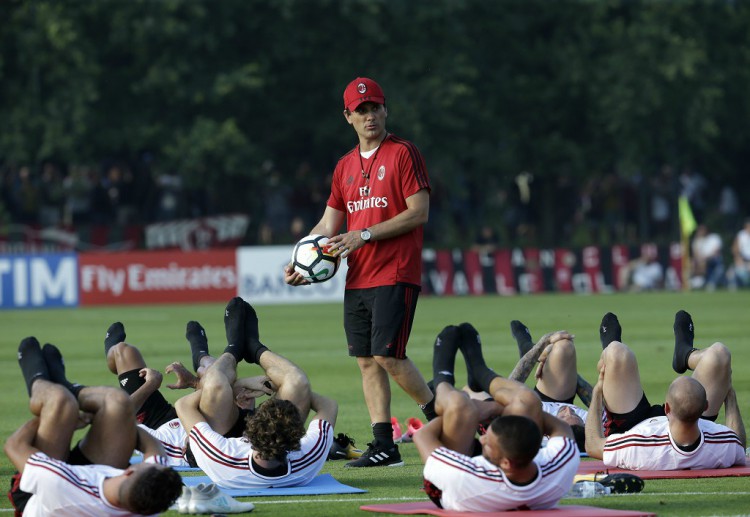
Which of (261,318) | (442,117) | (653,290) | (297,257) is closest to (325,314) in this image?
(261,318)

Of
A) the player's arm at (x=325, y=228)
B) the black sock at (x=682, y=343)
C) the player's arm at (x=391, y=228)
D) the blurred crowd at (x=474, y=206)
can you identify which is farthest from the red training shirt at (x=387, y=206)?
the blurred crowd at (x=474, y=206)

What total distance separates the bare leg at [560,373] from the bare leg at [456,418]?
8.64 feet

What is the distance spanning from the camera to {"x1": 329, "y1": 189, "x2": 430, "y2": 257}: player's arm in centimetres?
988

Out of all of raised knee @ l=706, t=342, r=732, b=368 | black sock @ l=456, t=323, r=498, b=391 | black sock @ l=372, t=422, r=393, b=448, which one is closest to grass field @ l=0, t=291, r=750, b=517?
black sock @ l=372, t=422, r=393, b=448

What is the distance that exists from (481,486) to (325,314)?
67.8 feet

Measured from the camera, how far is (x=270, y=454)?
8.54m

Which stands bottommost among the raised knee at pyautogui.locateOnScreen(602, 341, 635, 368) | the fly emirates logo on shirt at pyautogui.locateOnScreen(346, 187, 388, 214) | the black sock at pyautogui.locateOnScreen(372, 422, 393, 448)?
the black sock at pyautogui.locateOnScreen(372, 422, 393, 448)

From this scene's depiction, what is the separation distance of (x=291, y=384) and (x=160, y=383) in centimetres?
103

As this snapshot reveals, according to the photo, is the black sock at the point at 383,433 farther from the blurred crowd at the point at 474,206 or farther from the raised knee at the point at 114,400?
the blurred crowd at the point at 474,206

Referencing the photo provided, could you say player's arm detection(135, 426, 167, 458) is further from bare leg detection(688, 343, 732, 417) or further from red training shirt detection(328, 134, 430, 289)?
bare leg detection(688, 343, 732, 417)

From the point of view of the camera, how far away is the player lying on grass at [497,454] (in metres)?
7.29

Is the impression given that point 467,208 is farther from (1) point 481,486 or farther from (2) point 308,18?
(1) point 481,486

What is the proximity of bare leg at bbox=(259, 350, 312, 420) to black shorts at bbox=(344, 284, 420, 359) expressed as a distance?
669 millimetres

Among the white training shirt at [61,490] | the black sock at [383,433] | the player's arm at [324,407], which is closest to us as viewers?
the white training shirt at [61,490]
